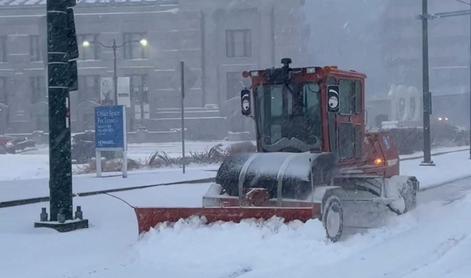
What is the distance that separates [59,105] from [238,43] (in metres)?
57.5

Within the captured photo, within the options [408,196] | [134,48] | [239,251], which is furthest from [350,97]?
[134,48]

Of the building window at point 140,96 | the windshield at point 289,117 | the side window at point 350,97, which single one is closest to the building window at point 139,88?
the building window at point 140,96

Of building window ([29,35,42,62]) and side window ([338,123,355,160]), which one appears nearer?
side window ([338,123,355,160])

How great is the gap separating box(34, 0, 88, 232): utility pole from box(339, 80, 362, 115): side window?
4.60m

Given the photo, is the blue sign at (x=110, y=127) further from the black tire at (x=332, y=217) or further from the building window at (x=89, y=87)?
the building window at (x=89, y=87)

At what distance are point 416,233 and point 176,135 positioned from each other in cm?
5473

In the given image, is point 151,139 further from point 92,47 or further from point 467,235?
point 467,235

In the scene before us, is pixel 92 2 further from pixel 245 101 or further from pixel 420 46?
pixel 245 101

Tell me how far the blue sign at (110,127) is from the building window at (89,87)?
45094 millimetres

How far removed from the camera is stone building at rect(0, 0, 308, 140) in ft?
221

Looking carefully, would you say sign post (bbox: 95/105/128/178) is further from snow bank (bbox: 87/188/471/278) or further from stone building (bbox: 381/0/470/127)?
stone building (bbox: 381/0/470/127)

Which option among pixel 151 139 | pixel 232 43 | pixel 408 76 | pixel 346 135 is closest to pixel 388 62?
pixel 408 76

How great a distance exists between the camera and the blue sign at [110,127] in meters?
22.7

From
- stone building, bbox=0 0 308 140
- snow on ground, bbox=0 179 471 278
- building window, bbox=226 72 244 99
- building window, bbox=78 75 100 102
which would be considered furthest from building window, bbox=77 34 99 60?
snow on ground, bbox=0 179 471 278
